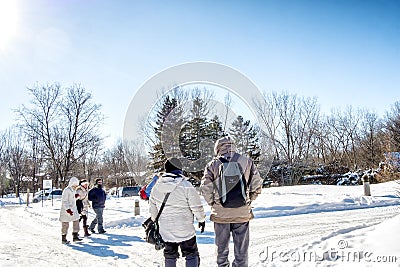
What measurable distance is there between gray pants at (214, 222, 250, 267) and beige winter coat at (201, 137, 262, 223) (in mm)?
109

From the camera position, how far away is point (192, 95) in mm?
27922

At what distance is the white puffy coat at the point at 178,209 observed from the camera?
173 inches

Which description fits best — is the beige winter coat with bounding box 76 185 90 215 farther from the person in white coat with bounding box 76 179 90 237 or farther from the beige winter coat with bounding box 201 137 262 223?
the beige winter coat with bounding box 201 137 262 223

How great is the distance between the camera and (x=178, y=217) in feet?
14.4

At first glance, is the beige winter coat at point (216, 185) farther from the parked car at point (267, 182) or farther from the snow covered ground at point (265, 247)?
the parked car at point (267, 182)

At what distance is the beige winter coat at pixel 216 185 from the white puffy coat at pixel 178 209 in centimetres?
29

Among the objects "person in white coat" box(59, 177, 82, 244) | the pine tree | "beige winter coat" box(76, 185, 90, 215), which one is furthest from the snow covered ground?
the pine tree

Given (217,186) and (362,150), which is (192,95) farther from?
(362,150)

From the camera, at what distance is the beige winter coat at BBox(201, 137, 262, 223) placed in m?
4.60

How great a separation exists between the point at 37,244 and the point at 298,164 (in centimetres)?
3196

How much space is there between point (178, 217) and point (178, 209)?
104 millimetres

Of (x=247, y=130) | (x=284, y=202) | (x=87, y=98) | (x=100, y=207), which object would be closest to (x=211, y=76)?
(x=100, y=207)

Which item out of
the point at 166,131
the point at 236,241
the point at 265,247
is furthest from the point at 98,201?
the point at 166,131

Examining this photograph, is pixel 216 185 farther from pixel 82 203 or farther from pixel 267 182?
pixel 267 182
